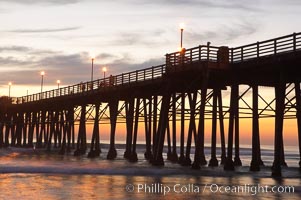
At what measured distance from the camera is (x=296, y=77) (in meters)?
29.8

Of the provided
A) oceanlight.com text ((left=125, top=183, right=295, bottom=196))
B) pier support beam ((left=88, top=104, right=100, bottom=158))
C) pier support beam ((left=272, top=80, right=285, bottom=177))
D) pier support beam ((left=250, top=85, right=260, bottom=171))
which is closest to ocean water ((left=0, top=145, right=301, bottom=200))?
oceanlight.com text ((left=125, top=183, right=295, bottom=196))

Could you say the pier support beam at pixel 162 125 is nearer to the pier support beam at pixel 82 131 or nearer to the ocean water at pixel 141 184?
the ocean water at pixel 141 184

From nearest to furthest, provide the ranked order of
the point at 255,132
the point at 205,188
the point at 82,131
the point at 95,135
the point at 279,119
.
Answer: the point at 205,188, the point at 279,119, the point at 255,132, the point at 95,135, the point at 82,131

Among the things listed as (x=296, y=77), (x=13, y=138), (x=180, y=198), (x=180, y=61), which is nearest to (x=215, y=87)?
(x=180, y=61)

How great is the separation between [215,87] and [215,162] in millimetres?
5470

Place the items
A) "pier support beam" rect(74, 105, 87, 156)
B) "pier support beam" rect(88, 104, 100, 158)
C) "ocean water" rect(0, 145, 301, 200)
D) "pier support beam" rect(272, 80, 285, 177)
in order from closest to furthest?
"ocean water" rect(0, 145, 301, 200) < "pier support beam" rect(272, 80, 285, 177) < "pier support beam" rect(88, 104, 100, 158) < "pier support beam" rect(74, 105, 87, 156)

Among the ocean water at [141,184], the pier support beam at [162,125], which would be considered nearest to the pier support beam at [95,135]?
the pier support beam at [162,125]

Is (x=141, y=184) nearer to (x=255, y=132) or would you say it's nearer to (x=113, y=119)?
(x=255, y=132)

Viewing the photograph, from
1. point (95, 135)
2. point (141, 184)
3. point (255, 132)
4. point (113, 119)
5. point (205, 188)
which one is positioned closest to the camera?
point (205, 188)

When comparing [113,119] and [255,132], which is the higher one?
[113,119]

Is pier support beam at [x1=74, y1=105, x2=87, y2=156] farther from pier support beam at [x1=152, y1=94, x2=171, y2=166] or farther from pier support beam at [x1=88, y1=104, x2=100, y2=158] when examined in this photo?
pier support beam at [x1=152, y1=94, x2=171, y2=166]

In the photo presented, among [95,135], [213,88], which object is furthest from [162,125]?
[95,135]

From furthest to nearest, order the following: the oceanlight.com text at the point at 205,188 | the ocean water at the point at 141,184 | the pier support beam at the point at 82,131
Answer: the pier support beam at the point at 82,131
the oceanlight.com text at the point at 205,188
the ocean water at the point at 141,184

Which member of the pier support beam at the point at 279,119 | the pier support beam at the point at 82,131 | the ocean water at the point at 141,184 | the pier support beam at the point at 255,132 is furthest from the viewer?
the pier support beam at the point at 82,131
